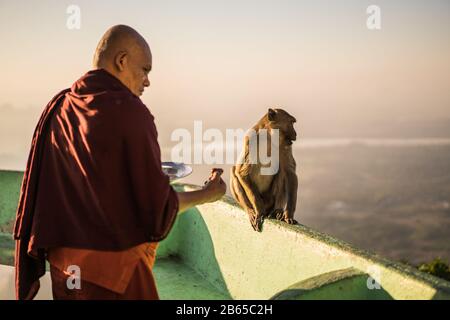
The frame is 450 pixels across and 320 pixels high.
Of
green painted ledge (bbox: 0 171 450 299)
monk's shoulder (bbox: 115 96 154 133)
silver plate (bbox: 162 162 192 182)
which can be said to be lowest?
green painted ledge (bbox: 0 171 450 299)

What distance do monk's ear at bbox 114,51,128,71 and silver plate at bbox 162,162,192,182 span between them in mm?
943

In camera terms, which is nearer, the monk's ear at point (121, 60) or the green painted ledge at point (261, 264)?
the monk's ear at point (121, 60)

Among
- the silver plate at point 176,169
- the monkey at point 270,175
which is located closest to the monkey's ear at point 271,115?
the monkey at point 270,175

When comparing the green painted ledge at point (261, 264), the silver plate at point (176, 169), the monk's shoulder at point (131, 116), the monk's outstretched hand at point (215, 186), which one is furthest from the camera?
the silver plate at point (176, 169)

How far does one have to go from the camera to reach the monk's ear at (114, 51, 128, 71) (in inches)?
109

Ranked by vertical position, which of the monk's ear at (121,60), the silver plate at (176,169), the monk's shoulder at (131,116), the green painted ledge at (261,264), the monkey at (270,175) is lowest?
the green painted ledge at (261,264)

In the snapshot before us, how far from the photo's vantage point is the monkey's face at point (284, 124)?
5.75 meters

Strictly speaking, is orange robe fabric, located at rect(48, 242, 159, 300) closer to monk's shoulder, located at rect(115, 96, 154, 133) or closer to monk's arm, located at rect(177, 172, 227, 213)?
monk's arm, located at rect(177, 172, 227, 213)

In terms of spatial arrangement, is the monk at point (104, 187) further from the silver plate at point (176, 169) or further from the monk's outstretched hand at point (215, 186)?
the silver plate at point (176, 169)

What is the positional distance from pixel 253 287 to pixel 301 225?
0.70 m

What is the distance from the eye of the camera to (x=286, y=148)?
5.75 meters

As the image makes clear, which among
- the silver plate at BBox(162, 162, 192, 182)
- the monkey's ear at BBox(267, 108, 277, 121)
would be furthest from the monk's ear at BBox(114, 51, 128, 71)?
the monkey's ear at BBox(267, 108, 277, 121)

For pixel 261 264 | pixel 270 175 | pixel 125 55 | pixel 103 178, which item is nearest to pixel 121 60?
pixel 125 55
